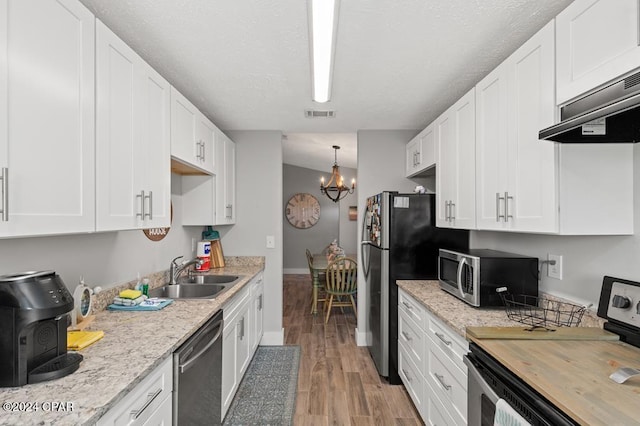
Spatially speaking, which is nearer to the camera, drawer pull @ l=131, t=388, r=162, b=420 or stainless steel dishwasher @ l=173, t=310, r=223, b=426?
drawer pull @ l=131, t=388, r=162, b=420

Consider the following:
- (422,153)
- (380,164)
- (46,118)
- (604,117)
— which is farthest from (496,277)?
(46,118)

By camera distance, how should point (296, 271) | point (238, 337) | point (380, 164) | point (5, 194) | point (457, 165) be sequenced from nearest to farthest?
point (5, 194) → point (457, 165) → point (238, 337) → point (380, 164) → point (296, 271)

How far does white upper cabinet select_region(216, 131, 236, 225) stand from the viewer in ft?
10.2

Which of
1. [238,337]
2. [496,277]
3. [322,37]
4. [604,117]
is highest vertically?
[322,37]

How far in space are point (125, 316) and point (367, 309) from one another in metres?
2.43

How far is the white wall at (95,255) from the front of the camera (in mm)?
1381

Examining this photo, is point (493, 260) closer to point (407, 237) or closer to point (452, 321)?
point (452, 321)

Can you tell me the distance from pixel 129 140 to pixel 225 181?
171cm

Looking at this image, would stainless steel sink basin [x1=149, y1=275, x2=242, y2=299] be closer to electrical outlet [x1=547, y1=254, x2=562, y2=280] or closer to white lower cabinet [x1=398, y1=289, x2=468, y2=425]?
white lower cabinet [x1=398, y1=289, x2=468, y2=425]

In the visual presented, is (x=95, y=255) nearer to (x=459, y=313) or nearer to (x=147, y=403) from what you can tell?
(x=147, y=403)

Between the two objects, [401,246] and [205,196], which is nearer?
[401,246]

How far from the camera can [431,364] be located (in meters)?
1.99

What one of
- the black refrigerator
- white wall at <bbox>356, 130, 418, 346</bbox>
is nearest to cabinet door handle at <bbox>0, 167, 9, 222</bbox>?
the black refrigerator

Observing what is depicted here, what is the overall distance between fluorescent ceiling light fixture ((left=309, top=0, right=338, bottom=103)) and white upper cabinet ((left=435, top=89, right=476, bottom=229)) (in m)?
0.96
